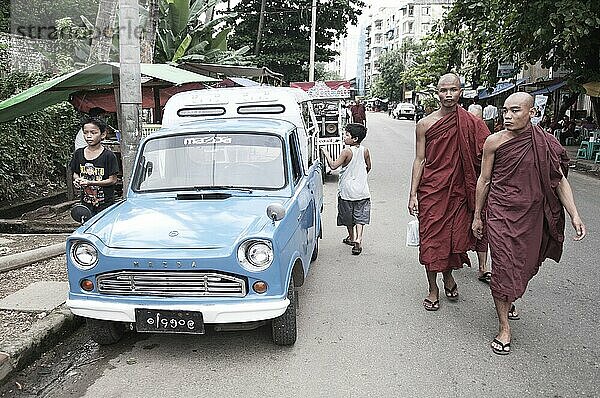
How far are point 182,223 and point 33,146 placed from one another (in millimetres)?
7190

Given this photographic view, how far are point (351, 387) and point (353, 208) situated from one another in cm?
352

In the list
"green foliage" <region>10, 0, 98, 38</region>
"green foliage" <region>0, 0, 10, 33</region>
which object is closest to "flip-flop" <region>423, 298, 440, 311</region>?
"green foliage" <region>0, 0, 10, 33</region>

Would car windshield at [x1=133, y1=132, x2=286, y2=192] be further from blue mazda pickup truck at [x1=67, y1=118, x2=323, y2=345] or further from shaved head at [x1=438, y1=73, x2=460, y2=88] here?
shaved head at [x1=438, y1=73, x2=460, y2=88]

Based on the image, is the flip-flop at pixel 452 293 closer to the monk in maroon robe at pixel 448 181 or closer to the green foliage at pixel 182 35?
the monk in maroon robe at pixel 448 181

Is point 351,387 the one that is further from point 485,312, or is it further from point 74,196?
point 74,196

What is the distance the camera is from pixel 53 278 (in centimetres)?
614

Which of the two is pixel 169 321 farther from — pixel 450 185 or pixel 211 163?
pixel 450 185

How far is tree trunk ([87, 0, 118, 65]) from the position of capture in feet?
36.3

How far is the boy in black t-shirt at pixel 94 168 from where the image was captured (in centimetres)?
614

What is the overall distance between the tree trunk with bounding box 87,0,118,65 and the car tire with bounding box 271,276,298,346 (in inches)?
332

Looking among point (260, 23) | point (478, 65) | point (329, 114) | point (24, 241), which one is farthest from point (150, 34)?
point (260, 23)

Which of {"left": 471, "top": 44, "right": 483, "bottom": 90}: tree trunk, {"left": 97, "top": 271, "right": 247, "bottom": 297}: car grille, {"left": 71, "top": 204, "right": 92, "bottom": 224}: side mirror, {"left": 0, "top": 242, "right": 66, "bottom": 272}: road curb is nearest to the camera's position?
{"left": 97, "top": 271, "right": 247, "bottom": 297}: car grille

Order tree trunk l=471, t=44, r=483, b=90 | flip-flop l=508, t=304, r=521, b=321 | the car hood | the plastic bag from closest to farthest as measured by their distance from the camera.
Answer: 1. the car hood
2. flip-flop l=508, t=304, r=521, b=321
3. the plastic bag
4. tree trunk l=471, t=44, r=483, b=90

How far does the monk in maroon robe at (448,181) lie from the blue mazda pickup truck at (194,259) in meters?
1.15
